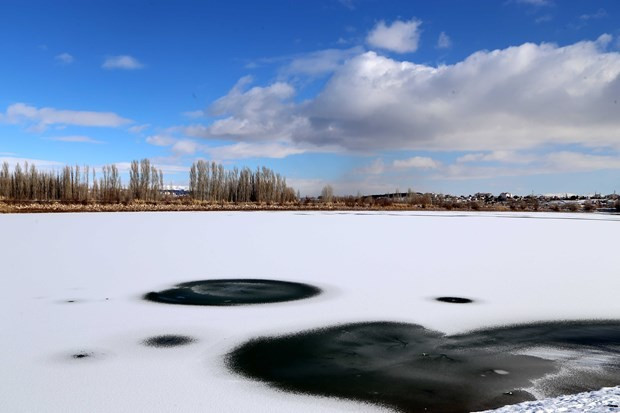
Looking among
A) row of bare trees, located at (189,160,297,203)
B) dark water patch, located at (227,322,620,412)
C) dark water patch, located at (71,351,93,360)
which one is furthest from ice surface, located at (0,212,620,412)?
row of bare trees, located at (189,160,297,203)

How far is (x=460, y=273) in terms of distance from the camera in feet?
30.1

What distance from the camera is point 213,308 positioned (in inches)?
252

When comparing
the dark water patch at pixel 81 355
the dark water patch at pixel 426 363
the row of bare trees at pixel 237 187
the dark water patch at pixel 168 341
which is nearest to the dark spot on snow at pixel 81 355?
the dark water patch at pixel 81 355

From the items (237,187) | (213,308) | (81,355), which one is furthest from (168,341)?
(237,187)

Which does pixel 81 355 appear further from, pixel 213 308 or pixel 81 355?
pixel 213 308

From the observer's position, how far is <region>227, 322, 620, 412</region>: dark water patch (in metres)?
3.70

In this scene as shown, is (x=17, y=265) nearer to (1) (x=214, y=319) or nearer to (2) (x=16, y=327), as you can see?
(2) (x=16, y=327)

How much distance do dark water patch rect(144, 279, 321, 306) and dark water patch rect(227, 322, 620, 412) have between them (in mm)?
1765

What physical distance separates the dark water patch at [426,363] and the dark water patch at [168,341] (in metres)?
0.63

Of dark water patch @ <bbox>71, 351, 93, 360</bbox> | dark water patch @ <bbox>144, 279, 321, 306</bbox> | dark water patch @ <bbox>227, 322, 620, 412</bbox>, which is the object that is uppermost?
dark water patch @ <bbox>144, 279, 321, 306</bbox>

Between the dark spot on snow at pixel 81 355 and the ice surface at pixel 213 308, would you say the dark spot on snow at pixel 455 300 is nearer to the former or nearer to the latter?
the ice surface at pixel 213 308

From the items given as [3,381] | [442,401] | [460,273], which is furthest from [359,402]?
[460,273]

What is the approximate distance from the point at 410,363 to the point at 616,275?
661 centimetres

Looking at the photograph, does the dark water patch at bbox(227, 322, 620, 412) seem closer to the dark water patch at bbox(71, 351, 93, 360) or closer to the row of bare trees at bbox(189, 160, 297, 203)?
the dark water patch at bbox(71, 351, 93, 360)
